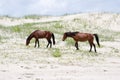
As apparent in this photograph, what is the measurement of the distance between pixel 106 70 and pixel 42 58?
4075mm

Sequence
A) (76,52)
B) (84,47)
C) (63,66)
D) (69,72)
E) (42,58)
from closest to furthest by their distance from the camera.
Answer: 1. (69,72)
2. (63,66)
3. (42,58)
4. (76,52)
5. (84,47)

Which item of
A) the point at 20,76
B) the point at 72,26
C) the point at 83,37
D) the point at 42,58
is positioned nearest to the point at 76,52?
the point at 83,37

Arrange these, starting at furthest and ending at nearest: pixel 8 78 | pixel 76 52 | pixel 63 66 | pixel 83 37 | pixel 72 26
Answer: pixel 72 26 < pixel 83 37 < pixel 76 52 < pixel 63 66 < pixel 8 78

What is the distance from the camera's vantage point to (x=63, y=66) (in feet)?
53.4

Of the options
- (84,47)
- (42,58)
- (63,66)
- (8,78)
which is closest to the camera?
(8,78)

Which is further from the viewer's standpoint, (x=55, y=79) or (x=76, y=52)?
(x=76, y=52)

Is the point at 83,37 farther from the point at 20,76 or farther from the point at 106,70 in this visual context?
the point at 20,76

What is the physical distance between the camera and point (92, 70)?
50.4ft

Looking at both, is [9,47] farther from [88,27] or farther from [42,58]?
[88,27]

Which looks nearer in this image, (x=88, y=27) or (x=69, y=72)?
(x=69, y=72)

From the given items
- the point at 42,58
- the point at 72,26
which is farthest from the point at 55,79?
the point at 72,26

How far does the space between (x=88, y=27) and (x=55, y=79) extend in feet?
94.2

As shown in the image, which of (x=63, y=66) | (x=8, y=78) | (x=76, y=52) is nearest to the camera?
(x=8, y=78)

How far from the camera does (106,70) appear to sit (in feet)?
50.4
